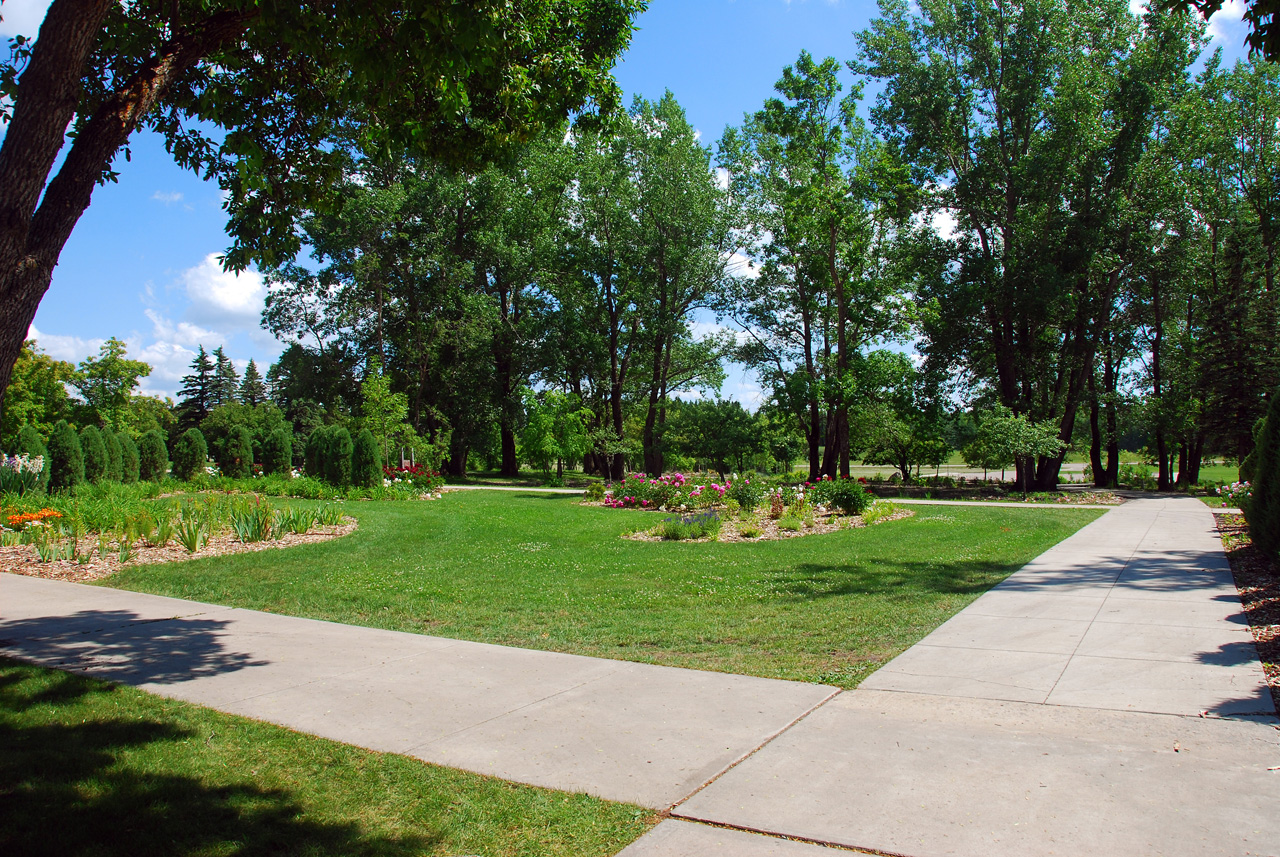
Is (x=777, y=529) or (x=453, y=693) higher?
(x=777, y=529)

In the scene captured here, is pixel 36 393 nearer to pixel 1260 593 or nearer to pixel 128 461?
pixel 128 461

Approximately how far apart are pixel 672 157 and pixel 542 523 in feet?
66.7

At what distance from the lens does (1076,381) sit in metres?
30.2

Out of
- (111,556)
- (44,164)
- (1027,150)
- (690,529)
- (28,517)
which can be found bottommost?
(111,556)

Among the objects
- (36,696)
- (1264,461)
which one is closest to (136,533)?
(36,696)

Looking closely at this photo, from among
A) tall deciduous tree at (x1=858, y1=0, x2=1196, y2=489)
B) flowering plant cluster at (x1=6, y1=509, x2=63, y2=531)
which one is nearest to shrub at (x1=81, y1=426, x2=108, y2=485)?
flowering plant cluster at (x1=6, y1=509, x2=63, y2=531)

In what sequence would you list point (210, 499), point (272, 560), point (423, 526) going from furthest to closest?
point (423, 526)
point (210, 499)
point (272, 560)

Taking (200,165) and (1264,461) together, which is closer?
(200,165)

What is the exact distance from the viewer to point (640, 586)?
9.15 m

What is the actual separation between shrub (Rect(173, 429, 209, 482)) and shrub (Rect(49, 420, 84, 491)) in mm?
6022

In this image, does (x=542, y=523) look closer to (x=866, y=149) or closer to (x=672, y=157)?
(x=866, y=149)

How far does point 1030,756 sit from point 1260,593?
6064 mm

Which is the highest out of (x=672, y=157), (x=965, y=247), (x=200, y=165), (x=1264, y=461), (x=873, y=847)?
(x=672, y=157)

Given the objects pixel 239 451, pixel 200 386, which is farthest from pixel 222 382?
pixel 239 451
